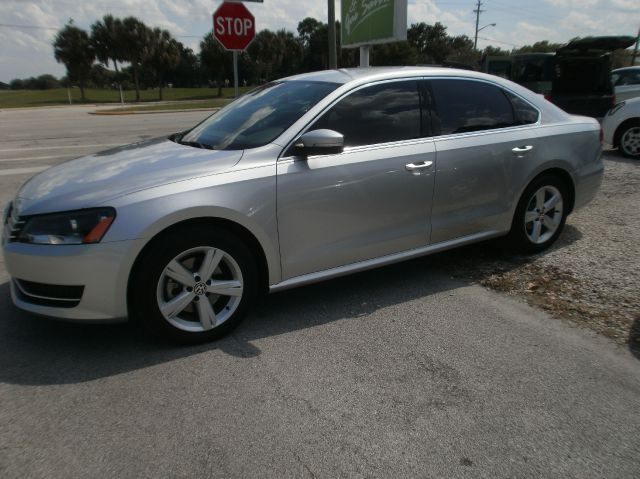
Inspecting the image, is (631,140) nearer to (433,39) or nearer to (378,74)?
(378,74)

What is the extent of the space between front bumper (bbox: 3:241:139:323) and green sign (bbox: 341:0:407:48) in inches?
350

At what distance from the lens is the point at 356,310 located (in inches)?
145

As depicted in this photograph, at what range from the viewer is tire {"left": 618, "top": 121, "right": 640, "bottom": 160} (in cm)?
884

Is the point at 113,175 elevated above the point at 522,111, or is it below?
below

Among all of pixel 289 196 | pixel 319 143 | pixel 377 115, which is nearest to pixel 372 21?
pixel 377 115

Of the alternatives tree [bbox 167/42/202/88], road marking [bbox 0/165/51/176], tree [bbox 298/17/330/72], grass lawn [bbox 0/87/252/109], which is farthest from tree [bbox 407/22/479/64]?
road marking [bbox 0/165/51/176]

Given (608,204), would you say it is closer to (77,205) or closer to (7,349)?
(77,205)

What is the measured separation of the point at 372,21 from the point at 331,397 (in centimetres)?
1020

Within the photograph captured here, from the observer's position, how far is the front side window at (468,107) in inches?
155

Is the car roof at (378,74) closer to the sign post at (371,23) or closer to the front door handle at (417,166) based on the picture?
the front door handle at (417,166)

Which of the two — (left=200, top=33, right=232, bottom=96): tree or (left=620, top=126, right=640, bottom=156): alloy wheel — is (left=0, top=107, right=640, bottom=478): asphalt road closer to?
(left=620, top=126, right=640, bottom=156): alloy wheel

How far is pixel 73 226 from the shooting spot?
9.07 feet

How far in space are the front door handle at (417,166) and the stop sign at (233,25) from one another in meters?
7.14

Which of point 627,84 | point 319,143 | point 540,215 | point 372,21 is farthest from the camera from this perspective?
point 627,84
